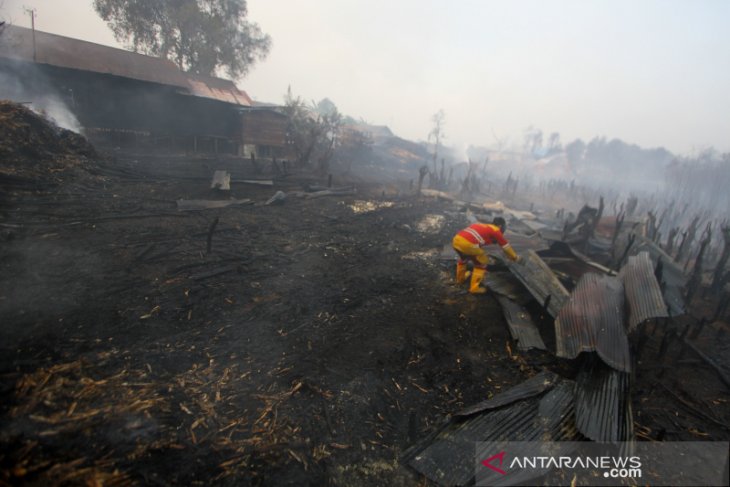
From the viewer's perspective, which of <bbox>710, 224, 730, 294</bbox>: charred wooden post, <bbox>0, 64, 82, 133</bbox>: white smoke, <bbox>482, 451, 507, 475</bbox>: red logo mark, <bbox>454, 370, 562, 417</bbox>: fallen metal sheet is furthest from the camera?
<bbox>0, 64, 82, 133</bbox>: white smoke

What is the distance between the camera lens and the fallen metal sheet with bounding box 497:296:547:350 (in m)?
4.50

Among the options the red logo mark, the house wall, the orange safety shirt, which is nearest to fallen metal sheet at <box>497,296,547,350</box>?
the orange safety shirt

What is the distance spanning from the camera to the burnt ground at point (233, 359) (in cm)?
260

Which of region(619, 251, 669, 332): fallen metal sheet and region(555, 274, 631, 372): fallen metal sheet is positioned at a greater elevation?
region(619, 251, 669, 332): fallen metal sheet

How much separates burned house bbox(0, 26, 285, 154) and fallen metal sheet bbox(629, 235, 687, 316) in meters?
19.8

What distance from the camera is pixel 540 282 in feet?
17.9

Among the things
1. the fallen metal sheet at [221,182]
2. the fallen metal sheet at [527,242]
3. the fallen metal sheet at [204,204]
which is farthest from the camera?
the fallen metal sheet at [221,182]

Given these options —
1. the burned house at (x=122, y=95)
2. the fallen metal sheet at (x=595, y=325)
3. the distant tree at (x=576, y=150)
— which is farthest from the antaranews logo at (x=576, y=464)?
the distant tree at (x=576, y=150)

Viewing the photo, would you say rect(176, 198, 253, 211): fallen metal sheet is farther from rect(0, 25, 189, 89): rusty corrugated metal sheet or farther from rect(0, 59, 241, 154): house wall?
rect(0, 25, 189, 89): rusty corrugated metal sheet

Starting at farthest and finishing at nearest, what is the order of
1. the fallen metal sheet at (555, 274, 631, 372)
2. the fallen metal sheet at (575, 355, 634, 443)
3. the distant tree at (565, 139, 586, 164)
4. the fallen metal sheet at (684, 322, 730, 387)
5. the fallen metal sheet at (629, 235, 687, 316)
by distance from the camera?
1. the distant tree at (565, 139, 586, 164)
2. the fallen metal sheet at (629, 235, 687, 316)
3. the fallen metal sheet at (684, 322, 730, 387)
4. the fallen metal sheet at (555, 274, 631, 372)
5. the fallen metal sheet at (575, 355, 634, 443)

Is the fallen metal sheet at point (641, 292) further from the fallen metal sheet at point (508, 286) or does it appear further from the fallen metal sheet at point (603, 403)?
the fallen metal sheet at point (508, 286)

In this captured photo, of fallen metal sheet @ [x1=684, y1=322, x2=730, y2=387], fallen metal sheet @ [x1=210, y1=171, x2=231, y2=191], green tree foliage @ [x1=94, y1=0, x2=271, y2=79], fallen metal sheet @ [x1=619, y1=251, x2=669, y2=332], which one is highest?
green tree foliage @ [x1=94, y1=0, x2=271, y2=79]

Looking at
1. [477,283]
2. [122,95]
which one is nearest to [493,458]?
[477,283]

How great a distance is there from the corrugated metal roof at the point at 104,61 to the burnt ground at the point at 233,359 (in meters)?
13.1
